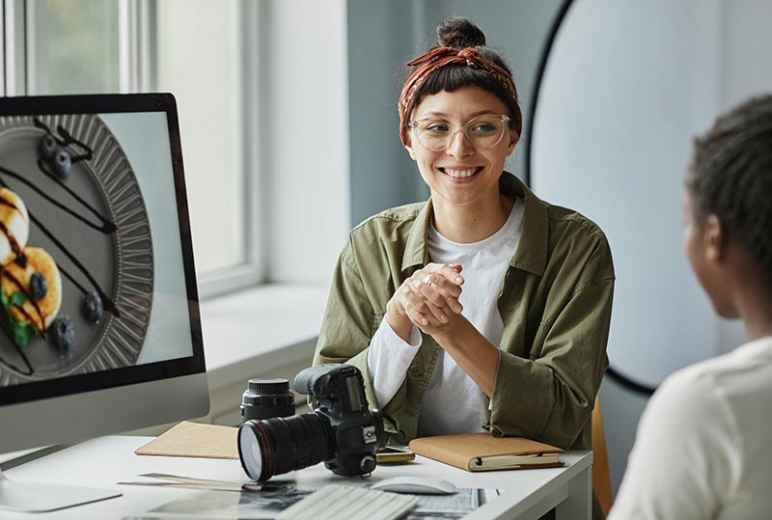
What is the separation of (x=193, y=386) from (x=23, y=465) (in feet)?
1.10

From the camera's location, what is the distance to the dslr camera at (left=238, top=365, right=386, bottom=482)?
1.74 m

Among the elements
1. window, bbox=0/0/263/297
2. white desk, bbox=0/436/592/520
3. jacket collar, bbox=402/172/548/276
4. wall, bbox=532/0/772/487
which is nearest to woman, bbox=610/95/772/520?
white desk, bbox=0/436/592/520

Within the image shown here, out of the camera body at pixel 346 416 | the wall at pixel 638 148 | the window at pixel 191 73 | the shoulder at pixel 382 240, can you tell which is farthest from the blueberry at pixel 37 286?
the wall at pixel 638 148

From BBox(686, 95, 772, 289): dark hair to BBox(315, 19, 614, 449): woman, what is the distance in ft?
2.40

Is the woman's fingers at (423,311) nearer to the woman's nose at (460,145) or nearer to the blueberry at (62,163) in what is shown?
the woman's nose at (460,145)

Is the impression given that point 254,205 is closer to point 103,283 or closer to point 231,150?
point 231,150

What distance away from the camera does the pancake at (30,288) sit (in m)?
1.58

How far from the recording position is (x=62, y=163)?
167 cm

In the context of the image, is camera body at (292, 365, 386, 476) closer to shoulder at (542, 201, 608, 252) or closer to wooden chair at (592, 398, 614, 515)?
shoulder at (542, 201, 608, 252)

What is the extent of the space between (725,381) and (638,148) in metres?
2.03

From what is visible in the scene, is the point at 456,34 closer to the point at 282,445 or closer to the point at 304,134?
the point at 282,445

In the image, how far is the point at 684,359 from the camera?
10.3ft

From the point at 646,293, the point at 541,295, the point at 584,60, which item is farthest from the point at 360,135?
the point at 541,295

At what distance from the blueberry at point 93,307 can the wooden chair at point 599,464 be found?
3.38 feet
